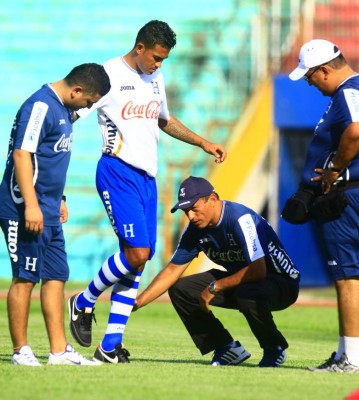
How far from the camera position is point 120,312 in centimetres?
837

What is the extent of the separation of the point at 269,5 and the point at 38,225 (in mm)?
13341

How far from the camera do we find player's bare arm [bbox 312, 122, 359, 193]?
24.6 feet

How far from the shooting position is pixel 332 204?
7.68 meters

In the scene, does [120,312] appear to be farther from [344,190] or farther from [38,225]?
[344,190]

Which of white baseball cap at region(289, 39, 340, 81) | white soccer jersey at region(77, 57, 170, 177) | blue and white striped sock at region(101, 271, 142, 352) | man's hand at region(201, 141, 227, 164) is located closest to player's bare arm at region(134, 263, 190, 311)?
blue and white striped sock at region(101, 271, 142, 352)

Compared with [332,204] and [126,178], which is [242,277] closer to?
[332,204]

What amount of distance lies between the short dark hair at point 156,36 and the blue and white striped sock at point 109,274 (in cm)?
149

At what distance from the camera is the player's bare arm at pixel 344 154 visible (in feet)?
24.6

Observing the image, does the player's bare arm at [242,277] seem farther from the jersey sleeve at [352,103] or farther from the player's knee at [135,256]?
the jersey sleeve at [352,103]

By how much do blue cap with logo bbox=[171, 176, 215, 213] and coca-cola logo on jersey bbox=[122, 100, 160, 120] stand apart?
60 centimetres

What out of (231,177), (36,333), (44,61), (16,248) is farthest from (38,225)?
(44,61)

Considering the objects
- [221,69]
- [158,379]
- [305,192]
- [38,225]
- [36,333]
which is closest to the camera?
[158,379]

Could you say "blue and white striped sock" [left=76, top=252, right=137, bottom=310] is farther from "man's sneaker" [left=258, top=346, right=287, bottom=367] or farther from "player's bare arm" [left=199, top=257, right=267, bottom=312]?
"man's sneaker" [left=258, top=346, right=287, bottom=367]

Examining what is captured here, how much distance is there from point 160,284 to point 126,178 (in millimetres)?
792
